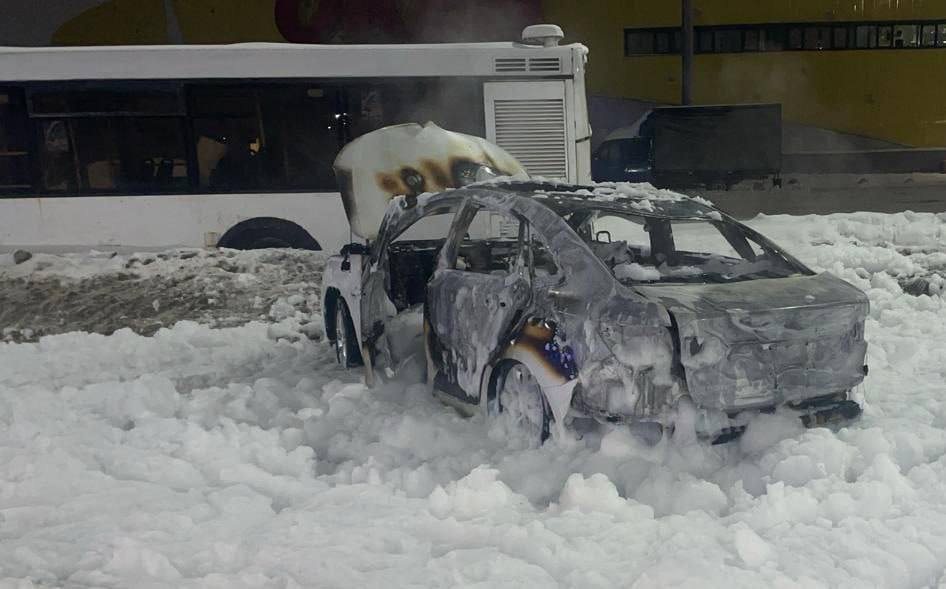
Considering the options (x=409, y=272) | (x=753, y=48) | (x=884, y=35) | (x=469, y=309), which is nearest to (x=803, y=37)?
(x=753, y=48)

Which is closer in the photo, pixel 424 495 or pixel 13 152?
pixel 424 495

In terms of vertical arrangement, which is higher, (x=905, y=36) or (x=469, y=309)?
(x=905, y=36)

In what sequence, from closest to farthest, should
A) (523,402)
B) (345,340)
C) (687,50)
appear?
(523,402), (345,340), (687,50)

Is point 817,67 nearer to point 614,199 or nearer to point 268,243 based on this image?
point 268,243

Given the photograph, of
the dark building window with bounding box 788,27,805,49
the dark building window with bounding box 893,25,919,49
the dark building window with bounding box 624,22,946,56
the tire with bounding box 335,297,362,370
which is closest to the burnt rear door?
the tire with bounding box 335,297,362,370

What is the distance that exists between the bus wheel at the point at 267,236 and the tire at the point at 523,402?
247 inches

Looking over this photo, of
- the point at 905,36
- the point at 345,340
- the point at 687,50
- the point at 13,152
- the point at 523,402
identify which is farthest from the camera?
the point at 905,36

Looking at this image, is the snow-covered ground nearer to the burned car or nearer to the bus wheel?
the burned car

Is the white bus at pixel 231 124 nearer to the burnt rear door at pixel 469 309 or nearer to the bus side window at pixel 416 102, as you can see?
the bus side window at pixel 416 102

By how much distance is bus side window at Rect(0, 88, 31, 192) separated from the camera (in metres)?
10.7

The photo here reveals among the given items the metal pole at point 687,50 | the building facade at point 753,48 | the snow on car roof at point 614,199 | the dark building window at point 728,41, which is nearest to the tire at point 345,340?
the snow on car roof at point 614,199

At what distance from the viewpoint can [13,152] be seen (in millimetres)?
10758

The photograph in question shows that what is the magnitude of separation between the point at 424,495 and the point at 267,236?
7046 millimetres

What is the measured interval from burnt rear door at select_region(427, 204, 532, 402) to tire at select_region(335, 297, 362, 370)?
122cm
